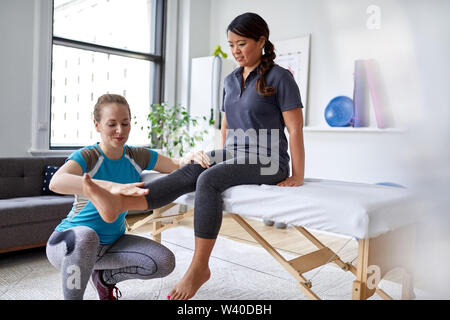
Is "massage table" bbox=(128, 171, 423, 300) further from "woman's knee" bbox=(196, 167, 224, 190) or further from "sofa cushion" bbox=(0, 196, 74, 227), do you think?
"sofa cushion" bbox=(0, 196, 74, 227)

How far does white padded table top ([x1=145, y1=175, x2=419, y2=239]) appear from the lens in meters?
1.22

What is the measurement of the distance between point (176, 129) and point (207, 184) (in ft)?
8.42

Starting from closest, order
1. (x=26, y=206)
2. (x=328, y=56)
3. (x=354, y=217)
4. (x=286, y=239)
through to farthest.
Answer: (x=354, y=217) → (x=26, y=206) → (x=286, y=239) → (x=328, y=56)

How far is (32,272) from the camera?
2102 mm

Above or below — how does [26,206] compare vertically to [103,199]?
below

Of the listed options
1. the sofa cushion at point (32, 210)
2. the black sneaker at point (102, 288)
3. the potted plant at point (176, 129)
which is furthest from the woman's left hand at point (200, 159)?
the potted plant at point (176, 129)

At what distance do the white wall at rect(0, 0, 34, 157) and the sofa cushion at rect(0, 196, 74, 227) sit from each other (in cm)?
92

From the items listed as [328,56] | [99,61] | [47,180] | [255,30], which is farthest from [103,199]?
[99,61]

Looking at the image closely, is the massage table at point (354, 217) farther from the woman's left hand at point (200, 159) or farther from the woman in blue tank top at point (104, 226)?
the woman in blue tank top at point (104, 226)

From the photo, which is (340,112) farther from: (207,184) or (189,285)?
(189,285)

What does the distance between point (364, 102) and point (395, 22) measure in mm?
2431

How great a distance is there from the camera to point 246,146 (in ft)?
5.35

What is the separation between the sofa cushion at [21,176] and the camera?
2.67 meters
